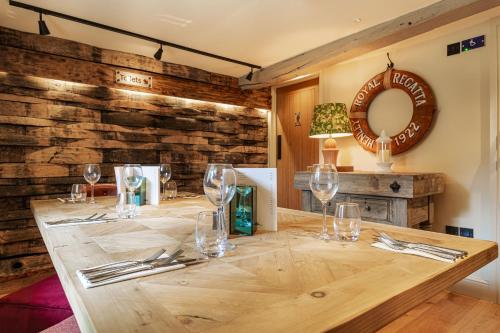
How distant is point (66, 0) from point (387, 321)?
2.64 m

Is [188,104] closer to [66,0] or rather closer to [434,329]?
[66,0]

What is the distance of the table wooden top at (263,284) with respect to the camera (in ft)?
1.54

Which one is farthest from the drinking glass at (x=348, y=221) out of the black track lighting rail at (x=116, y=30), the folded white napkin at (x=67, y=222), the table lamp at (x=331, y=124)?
the black track lighting rail at (x=116, y=30)

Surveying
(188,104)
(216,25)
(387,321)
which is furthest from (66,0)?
(387,321)

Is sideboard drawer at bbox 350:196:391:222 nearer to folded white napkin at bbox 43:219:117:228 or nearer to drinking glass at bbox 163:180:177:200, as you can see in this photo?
drinking glass at bbox 163:180:177:200

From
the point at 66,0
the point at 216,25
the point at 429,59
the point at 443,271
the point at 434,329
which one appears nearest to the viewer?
the point at 443,271

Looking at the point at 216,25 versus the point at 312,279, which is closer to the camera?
the point at 312,279

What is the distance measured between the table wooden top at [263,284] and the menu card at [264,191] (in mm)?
58

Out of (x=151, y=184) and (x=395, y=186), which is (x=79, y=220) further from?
(x=395, y=186)

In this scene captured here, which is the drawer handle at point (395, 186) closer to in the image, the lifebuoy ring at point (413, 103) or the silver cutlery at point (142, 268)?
the lifebuoy ring at point (413, 103)

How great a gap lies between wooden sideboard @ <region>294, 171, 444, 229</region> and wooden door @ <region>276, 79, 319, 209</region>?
1384 millimetres

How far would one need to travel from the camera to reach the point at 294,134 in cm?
423

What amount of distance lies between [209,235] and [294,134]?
3.52 meters

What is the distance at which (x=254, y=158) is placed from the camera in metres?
4.28
